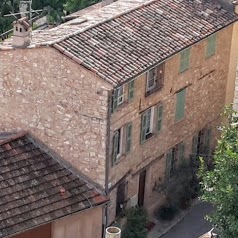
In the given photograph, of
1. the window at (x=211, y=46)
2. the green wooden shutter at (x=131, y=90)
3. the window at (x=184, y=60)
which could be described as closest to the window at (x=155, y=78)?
the green wooden shutter at (x=131, y=90)

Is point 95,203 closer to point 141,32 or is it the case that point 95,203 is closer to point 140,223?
point 140,223

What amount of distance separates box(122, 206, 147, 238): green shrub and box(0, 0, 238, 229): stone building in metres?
0.49

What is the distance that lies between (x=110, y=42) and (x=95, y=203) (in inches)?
222

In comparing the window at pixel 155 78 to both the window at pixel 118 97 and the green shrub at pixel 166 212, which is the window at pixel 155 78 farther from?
the green shrub at pixel 166 212

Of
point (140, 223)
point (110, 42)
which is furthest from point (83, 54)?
point (140, 223)

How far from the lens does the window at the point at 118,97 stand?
94.7 ft

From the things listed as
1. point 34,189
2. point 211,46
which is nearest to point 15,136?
point 34,189

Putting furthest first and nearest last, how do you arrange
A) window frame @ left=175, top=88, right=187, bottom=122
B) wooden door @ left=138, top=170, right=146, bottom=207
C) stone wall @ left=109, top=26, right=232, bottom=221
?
1. window frame @ left=175, top=88, right=187, bottom=122
2. wooden door @ left=138, top=170, right=146, bottom=207
3. stone wall @ left=109, top=26, right=232, bottom=221

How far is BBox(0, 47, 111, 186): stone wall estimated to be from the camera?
2820 centimetres

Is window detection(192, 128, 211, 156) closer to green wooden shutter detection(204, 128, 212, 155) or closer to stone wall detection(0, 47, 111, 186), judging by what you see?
green wooden shutter detection(204, 128, 212, 155)

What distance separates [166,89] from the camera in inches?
1265

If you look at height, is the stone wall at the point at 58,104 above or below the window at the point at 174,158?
above

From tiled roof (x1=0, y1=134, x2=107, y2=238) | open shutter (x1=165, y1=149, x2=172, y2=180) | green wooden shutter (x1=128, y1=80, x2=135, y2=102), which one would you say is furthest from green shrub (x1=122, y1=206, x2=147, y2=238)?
green wooden shutter (x1=128, y1=80, x2=135, y2=102)

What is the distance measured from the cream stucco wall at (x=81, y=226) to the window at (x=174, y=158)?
16.4ft
